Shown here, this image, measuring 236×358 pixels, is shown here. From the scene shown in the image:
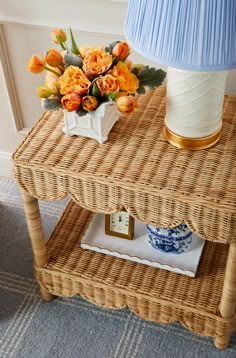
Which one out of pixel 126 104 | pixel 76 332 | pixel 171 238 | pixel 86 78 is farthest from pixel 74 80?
pixel 76 332

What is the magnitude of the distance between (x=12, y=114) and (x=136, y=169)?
33.1 inches

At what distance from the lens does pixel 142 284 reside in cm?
154

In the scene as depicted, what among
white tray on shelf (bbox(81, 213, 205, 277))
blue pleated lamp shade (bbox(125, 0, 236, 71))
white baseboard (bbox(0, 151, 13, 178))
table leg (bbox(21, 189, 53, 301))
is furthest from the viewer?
white baseboard (bbox(0, 151, 13, 178))

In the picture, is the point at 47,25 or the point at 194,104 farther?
the point at 47,25

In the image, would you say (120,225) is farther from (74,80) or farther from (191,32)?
(191,32)

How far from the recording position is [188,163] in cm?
130

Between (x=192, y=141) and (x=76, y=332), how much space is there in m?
0.75

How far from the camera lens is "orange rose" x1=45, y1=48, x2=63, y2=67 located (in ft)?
4.19

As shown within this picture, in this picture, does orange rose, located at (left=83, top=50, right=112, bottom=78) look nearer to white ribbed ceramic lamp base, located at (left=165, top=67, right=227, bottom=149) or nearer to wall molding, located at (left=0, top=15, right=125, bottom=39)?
white ribbed ceramic lamp base, located at (left=165, top=67, right=227, bottom=149)

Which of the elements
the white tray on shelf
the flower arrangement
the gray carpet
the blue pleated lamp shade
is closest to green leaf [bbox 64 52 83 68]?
the flower arrangement

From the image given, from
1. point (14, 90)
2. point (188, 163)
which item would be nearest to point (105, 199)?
point (188, 163)

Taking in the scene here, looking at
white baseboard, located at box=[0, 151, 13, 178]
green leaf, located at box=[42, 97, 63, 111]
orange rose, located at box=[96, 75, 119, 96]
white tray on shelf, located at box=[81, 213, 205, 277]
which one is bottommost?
white baseboard, located at box=[0, 151, 13, 178]

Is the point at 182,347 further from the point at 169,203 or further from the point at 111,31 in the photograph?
the point at 111,31

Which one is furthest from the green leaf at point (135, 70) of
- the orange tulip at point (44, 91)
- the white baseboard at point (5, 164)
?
the white baseboard at point (5, 164)
